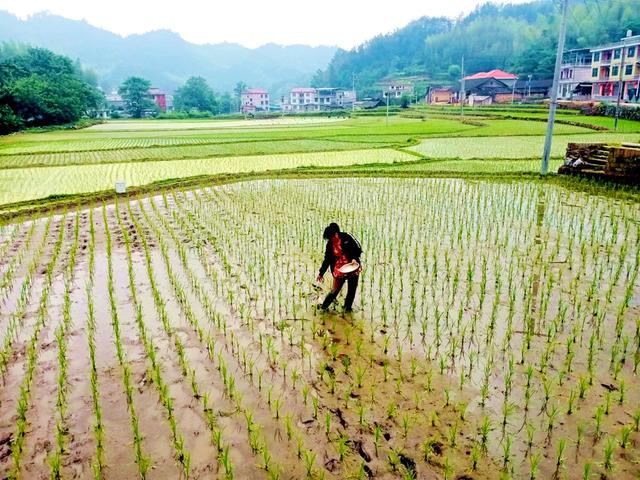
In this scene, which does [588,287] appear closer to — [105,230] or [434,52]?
[105,230]

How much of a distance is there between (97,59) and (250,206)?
183859mm

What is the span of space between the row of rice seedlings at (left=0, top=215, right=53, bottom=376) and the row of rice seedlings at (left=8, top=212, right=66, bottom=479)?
0.14 meters

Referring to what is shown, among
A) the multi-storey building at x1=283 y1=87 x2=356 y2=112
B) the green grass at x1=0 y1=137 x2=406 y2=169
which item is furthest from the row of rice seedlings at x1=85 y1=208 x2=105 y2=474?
the multi-storey building at x1=283 y1=87 x2=356 y2=112

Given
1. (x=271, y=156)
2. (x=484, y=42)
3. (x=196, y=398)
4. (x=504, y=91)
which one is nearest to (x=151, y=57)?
(x=484, y=42)

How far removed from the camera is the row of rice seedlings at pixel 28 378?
Result: 10.0 feet

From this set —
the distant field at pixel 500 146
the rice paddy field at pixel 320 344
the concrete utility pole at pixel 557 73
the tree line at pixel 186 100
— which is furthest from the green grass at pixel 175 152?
the tree line at pixel 186 100

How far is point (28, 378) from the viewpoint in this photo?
3.90 metres

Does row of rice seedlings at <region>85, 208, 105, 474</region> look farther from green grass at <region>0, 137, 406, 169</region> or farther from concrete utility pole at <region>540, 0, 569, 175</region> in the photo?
green grass at <region>0, 137, 406, 169</region>

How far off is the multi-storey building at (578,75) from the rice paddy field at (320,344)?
43042mm

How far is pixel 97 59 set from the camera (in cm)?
16750

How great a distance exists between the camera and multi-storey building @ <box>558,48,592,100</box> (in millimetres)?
46091

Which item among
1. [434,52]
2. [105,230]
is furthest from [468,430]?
[434,52]

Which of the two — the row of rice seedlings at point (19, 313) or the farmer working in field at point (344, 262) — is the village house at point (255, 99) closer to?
the row of rice seedlings at point (19, 313)

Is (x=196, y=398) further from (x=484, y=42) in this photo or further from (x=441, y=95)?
(x=484, y=42)
